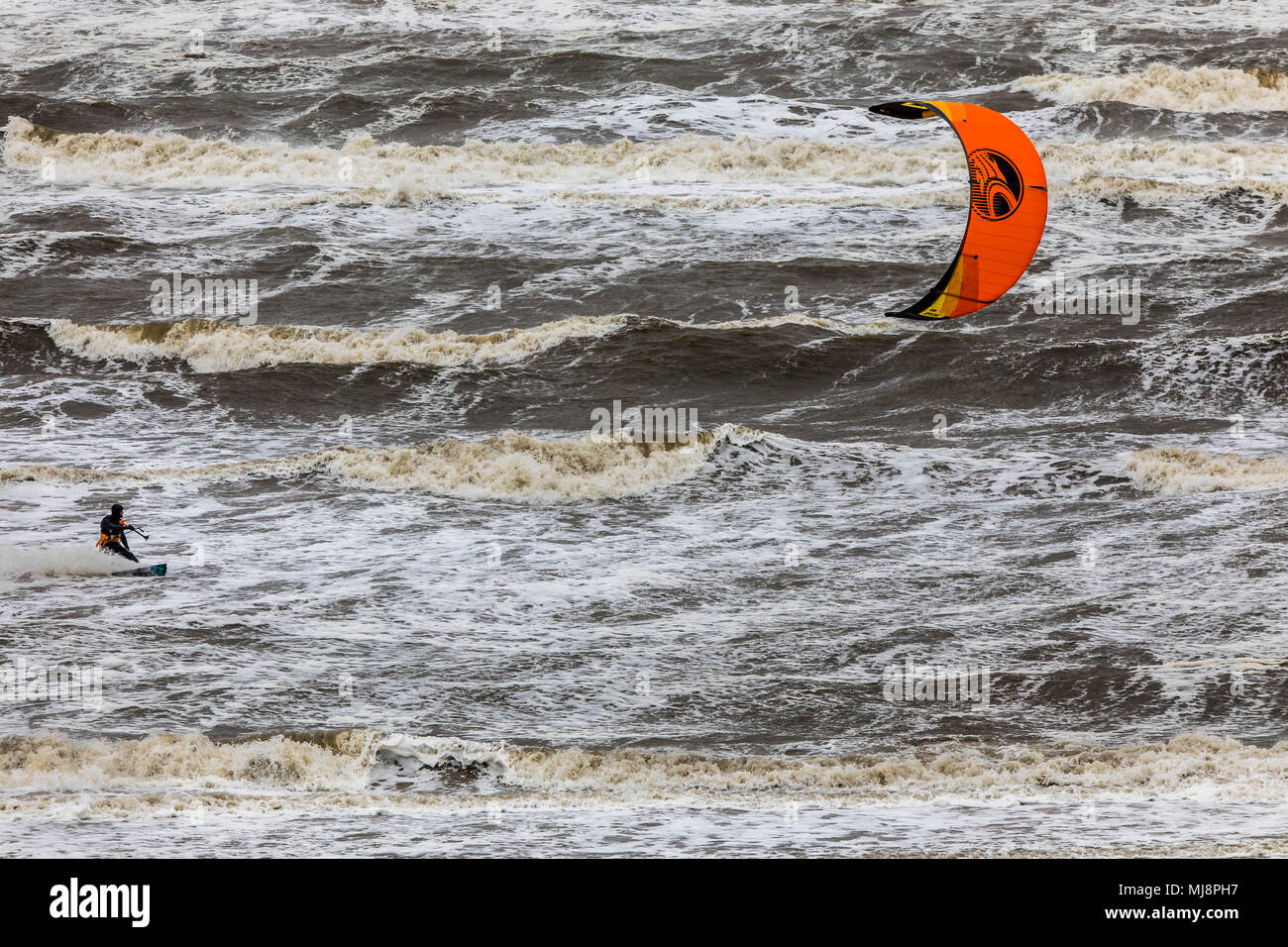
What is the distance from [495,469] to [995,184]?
6123 mm

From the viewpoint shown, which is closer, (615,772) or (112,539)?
(615,772)

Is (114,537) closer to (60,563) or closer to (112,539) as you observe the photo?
(112,539)

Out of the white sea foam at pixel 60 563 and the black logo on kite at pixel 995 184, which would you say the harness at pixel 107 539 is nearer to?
the white sea foam at pixel 60 563

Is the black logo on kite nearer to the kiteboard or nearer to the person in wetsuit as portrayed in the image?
the kiteboard

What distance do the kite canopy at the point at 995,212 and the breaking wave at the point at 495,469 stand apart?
411cm

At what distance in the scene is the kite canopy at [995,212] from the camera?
14023 millimetres

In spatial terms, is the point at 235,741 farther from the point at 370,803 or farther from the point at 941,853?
the point at 941,853

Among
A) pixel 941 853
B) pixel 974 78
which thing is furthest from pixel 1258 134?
pixel 941 853

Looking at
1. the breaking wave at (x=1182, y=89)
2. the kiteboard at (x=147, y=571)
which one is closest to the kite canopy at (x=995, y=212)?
the kiteboard at (x=147, y=571)

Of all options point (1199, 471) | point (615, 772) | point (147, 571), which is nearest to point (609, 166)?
point (1199, 471)

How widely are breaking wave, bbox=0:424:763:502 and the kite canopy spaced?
4105 mm

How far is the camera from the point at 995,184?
14141 millimetres

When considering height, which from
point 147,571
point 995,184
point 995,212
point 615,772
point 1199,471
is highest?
point 995,184
